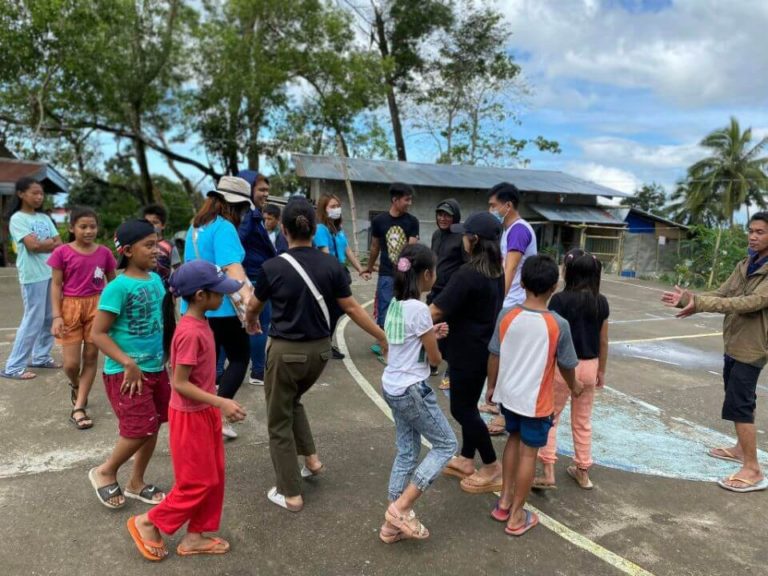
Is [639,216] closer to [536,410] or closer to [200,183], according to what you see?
[200,183]

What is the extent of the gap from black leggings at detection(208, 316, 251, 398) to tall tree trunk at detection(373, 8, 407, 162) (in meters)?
24.6

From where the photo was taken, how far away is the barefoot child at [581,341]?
11.7 feet

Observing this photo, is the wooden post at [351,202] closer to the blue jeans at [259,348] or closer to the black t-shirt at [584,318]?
the blue jeans at [259,348]

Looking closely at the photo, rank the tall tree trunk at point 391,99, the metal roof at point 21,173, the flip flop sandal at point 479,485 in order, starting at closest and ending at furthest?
the flip flop sandal at point 479,485 < the metal roof at point 21,173 < the tall tree trunk at point 391,99

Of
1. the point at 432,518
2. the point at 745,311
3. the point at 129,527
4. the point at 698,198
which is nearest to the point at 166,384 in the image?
the point at 129,527

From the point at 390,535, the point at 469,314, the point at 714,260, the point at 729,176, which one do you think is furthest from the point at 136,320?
the point at 729,176

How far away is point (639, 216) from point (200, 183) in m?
21.5

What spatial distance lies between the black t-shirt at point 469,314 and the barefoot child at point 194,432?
4.23 ft

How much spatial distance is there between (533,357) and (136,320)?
7.51ft

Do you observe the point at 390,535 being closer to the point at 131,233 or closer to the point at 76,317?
the point at 131,233

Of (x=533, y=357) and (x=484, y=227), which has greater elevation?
Result: (x=484, y=227)

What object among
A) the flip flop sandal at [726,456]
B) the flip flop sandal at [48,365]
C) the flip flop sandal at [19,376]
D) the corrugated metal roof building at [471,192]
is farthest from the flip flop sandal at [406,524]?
the corrugated metal roof building at [471,192]

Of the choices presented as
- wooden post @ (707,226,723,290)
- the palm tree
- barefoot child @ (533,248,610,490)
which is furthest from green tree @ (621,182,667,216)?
barefoot child @ (533,248,610,490)

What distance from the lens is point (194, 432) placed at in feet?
8.73
